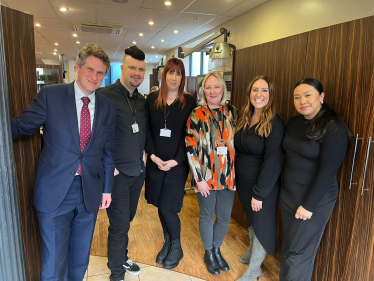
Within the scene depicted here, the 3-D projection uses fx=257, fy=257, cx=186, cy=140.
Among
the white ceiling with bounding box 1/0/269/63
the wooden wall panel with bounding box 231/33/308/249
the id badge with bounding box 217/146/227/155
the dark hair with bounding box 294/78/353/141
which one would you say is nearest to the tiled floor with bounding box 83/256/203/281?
the wooden wall panel with bounding box 231/33/308/249

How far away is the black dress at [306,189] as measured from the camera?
63.4 inches

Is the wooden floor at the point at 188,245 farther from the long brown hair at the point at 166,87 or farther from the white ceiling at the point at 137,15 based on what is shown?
the white ceiling at the point at 137,15

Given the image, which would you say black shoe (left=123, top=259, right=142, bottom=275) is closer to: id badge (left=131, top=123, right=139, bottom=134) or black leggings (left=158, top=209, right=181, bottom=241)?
black leggings (left=158, top=209, right=181, bottom=241)

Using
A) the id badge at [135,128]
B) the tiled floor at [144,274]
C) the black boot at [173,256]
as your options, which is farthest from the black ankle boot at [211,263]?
the id badge at [135,128]

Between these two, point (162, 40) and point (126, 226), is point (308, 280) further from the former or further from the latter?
point (162, 40)

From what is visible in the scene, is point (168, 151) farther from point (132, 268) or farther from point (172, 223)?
point (132, 268)

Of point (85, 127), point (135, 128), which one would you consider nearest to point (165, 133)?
point (135, 128)

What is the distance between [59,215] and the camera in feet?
4.91

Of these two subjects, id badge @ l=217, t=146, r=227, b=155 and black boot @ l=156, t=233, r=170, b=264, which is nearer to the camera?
id badge @ l=217, t=146, r=227, b=155

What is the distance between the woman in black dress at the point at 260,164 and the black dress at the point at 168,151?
46cm

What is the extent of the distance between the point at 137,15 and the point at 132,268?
4760 millimetres

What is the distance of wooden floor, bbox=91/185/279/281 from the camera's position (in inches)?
90.2

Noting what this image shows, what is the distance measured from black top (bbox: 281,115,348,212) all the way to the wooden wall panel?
0.45 metres

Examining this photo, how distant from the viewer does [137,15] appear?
5238mm
